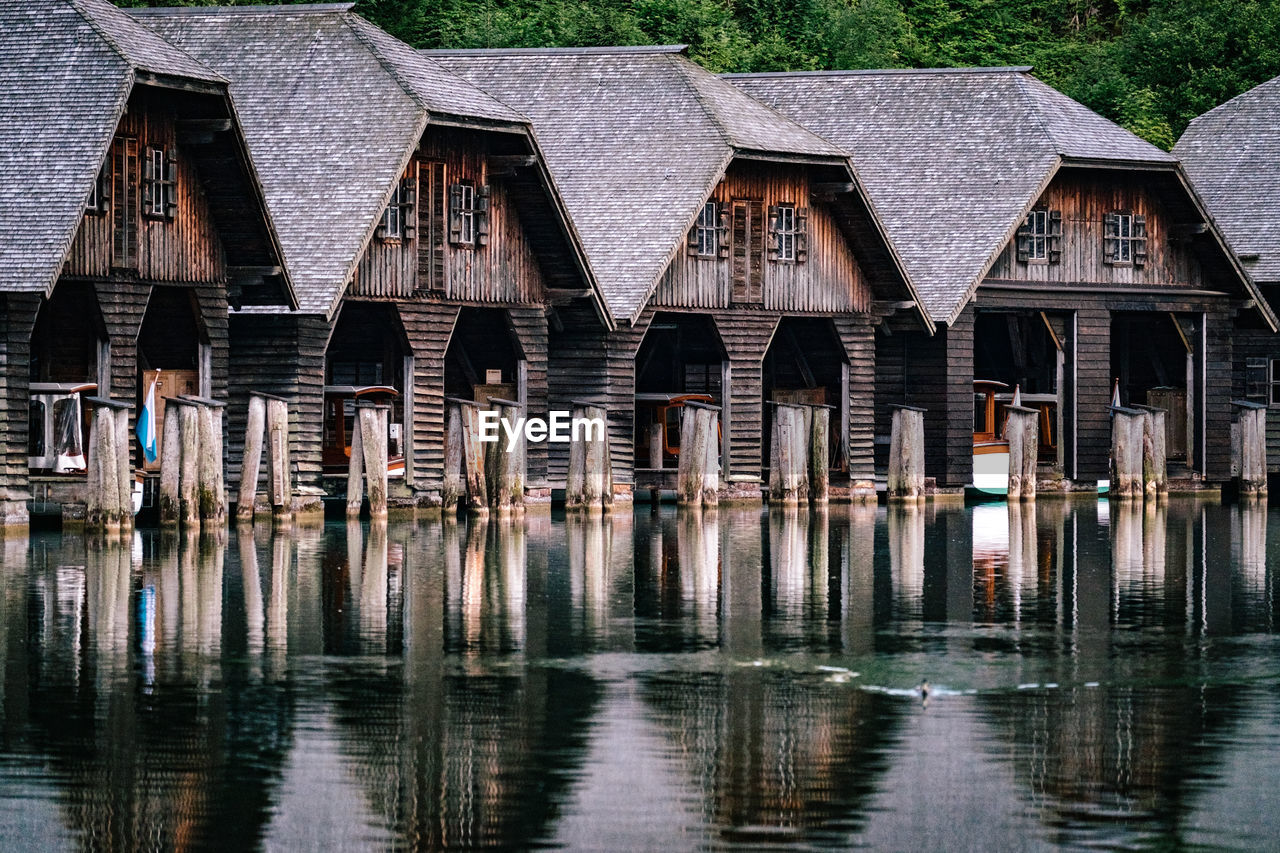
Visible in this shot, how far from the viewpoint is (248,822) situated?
16.0m

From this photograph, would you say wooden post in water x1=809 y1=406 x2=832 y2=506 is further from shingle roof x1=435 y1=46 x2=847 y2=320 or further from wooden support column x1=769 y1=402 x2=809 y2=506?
shingle roof x1=435 y1=46 x2=847 y2=320

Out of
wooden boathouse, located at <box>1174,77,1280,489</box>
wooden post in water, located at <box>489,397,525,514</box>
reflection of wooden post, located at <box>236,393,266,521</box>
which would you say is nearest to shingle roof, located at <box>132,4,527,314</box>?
reflection of wooden post, located at <box>236,393,266,521</box>

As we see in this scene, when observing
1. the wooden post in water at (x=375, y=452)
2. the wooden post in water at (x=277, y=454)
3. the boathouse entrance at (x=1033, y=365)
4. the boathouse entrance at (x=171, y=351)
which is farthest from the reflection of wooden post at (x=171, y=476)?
the boathouse entrance at (x=1033, y=365)

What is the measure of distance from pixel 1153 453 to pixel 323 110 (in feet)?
64.9

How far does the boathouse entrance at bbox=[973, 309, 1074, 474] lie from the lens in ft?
180

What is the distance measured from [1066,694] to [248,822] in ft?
27.1

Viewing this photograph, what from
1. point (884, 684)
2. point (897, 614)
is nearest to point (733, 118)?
point (897, 614)

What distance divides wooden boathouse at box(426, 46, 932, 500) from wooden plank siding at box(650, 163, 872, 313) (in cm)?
4

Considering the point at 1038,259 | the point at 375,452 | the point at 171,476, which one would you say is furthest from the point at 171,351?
the point at 1038,259

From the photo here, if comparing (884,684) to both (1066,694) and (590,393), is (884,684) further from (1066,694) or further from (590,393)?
(590,393)

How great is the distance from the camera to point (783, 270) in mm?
51062

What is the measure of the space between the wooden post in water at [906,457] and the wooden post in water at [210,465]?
1649cm

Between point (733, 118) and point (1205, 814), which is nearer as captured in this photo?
point (1205, 814)

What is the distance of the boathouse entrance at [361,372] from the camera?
45.9 metres
